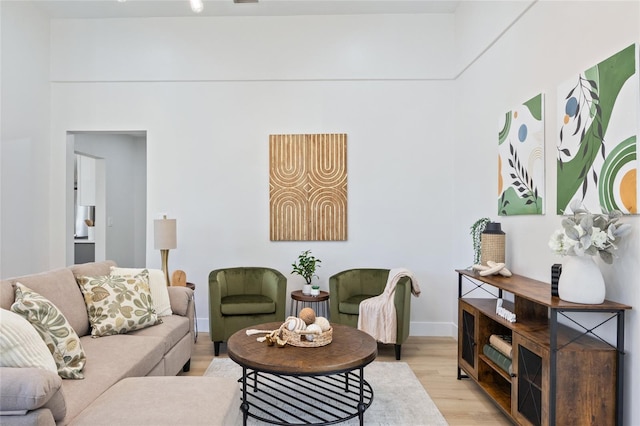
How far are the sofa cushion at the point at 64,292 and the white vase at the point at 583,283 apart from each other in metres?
2.85

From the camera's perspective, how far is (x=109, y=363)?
2.16 m

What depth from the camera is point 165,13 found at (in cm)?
443

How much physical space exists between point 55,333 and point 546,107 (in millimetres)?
3210

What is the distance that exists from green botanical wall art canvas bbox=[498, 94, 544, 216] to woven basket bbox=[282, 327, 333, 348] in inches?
66.1

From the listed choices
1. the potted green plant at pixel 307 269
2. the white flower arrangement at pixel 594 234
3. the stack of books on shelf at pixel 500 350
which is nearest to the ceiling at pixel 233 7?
the potted green plant at pixel 307 269

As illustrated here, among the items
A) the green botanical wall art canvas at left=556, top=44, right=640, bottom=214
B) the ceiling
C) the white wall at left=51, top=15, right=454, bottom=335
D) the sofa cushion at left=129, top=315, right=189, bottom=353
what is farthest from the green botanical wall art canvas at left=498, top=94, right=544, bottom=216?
the sofa cushion at left=129, top=315, right=189, bottom=353

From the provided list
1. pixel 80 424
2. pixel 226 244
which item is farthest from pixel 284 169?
pixel 80 424

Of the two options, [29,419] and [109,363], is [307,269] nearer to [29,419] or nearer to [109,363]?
[109,363]

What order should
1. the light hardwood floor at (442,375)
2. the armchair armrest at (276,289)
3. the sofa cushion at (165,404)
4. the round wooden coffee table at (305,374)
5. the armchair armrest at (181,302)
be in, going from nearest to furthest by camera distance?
the sofa cushion at (165,404)
the round wooden coffee table at (305,374)
the light hardwood floor at (442,375)
the armchair armrest at (181,302)
the armchair armrest at (276,289)

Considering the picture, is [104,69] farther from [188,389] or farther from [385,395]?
[385,395]

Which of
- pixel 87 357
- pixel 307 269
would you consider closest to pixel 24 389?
pixel 87 357

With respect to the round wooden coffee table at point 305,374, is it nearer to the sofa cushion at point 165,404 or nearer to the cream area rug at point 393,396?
the cream area rug at point 393,396

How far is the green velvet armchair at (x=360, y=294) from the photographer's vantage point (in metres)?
3.56

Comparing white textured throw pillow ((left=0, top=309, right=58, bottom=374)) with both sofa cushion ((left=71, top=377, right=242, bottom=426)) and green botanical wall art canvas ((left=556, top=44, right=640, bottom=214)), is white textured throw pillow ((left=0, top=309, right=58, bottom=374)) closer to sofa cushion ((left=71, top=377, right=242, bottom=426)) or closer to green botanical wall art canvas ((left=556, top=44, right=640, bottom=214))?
sofa cushion ((left=71, top=377, right=242, bottom=426))
